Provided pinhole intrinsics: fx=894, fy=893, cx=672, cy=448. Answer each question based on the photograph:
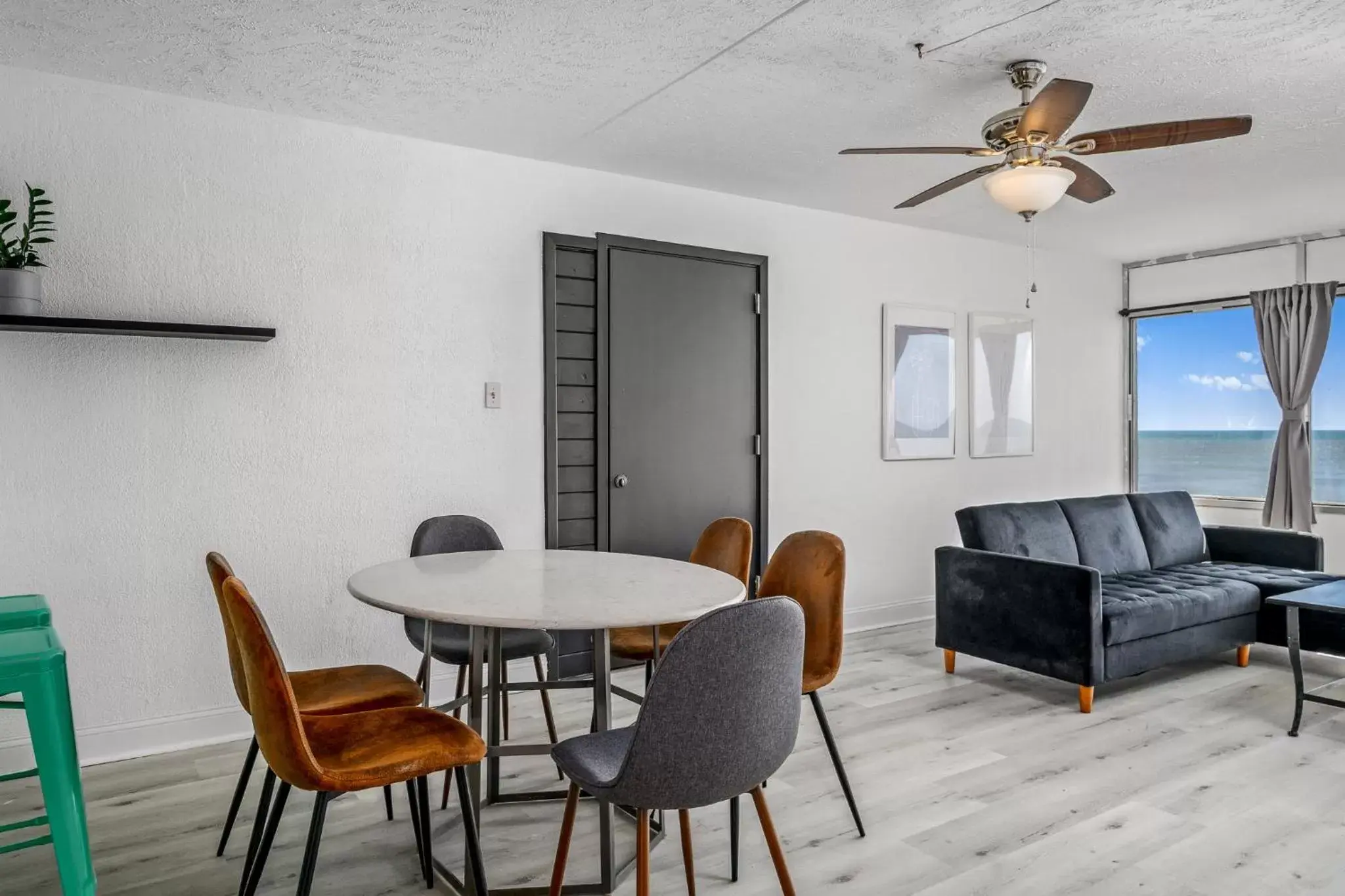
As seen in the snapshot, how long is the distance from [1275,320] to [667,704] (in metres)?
5.75

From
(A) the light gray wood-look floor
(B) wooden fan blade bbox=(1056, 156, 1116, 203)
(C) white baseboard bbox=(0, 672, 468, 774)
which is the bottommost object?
(A) the light gray wood-look floor

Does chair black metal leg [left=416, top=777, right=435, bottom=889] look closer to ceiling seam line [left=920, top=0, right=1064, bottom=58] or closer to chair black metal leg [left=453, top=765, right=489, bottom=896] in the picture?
chair black metal leg [left=453, top=765, right=489, bottom=896]

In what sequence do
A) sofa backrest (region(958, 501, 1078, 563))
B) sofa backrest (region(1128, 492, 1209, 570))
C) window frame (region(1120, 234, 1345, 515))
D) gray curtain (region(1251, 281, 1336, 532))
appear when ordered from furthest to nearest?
1. window frame (region(1120, 234, 1345, 515))
2. gray curtain (region(1251, 281, 1336, 532))
3. sofa backrest (region(1128, 492, 1209, 570))
4. sofa backrest (region(958, 501, 1078, 563))

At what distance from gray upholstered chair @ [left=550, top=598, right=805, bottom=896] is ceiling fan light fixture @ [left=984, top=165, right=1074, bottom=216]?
1818mm

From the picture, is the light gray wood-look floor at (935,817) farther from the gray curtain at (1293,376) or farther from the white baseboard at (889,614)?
the gray curtain at (1293,376)

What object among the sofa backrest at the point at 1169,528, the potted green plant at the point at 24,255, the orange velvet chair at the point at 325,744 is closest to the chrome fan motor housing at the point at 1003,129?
the orange velvet chair at the point at 325,744

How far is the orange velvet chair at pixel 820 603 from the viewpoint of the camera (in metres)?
2.52

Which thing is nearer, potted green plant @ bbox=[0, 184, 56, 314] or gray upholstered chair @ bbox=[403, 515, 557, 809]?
potted green plant @ bbox=[0, 184, 56, 314]

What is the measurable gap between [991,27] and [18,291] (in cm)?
317

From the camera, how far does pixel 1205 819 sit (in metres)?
2.74

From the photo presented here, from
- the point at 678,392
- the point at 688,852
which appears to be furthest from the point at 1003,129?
the point at 688,852

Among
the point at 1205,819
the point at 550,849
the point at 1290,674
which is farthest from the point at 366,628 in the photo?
the point at 1290,674

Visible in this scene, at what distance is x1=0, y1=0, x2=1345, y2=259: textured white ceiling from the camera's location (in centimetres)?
264

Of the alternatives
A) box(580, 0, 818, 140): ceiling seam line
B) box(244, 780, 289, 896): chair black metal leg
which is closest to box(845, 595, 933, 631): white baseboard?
box(580, 0, 818, 140): ceiling seam line
